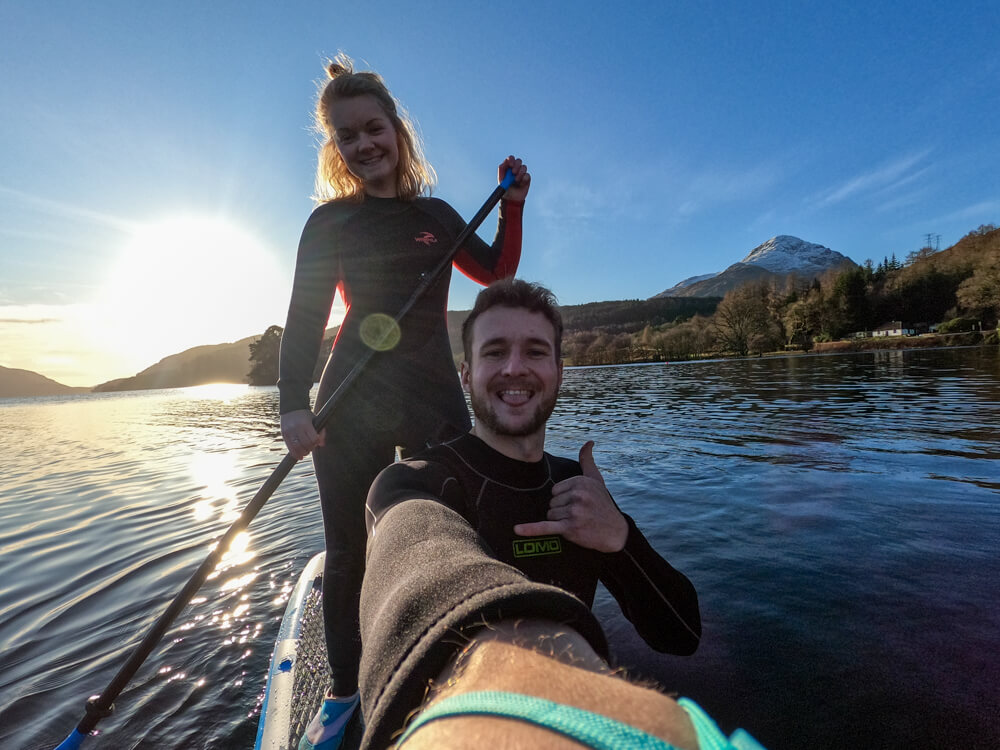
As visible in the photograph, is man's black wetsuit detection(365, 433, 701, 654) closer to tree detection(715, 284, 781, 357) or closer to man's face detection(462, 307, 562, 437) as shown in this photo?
man's face detection(462, 307, 562, 437)

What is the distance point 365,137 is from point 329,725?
3.79 metres

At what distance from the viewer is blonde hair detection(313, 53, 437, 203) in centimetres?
304

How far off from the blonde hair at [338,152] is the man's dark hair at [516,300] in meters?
1.03

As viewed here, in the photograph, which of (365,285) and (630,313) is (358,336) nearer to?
(365,285)

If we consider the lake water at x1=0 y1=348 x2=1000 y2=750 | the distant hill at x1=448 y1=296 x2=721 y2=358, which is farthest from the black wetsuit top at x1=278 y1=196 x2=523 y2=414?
the distant hill at x1=448 y1=296 x2=721 y2=358

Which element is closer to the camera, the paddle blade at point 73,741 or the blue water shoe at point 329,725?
the paddle blade at point 73,741

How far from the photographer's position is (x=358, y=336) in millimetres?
3107

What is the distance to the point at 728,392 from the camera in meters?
25.0

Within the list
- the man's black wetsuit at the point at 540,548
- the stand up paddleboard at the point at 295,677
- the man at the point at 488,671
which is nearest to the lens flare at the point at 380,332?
the man's black wetsuit at the point at 540,548

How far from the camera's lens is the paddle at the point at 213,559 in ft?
8.86

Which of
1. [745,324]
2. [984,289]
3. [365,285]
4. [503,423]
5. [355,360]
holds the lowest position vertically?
[503,423]

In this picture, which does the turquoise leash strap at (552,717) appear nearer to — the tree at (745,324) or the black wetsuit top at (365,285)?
the black wetsuit top at (365,285)

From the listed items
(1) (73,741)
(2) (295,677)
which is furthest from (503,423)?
(1) (73,741)

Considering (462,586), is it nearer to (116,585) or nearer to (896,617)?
(896,617)
